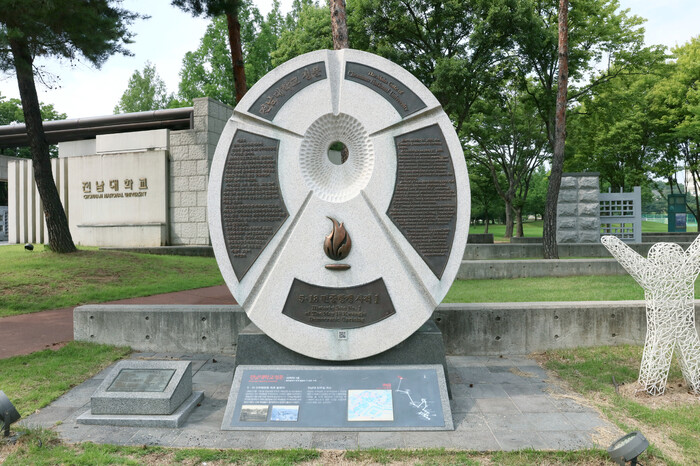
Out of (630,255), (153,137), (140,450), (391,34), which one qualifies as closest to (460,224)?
(630,255)

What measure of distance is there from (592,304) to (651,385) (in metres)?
1.82

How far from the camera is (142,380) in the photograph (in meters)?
4.79

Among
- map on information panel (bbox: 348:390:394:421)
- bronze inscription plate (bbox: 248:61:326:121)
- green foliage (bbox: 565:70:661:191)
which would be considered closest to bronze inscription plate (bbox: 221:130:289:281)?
bronze inscription plate (bbox: 248:61:326:121)

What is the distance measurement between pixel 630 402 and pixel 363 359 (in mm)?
2760

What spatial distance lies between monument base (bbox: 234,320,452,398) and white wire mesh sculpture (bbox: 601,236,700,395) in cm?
223

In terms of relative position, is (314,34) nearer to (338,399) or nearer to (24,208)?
(24,208)

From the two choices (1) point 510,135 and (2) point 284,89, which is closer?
(2) point 284,89

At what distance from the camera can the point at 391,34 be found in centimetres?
1927

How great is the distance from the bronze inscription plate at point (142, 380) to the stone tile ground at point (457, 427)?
371mm

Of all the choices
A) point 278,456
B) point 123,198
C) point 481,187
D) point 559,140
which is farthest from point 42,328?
point 481,187

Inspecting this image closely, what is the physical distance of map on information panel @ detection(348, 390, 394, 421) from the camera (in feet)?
14.6

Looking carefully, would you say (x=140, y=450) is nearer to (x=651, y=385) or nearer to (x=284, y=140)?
(x=284, y=140)

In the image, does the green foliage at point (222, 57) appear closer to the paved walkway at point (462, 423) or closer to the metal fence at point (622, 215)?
the metal fence at point (622, 215)

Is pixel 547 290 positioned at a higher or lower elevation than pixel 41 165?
lower
